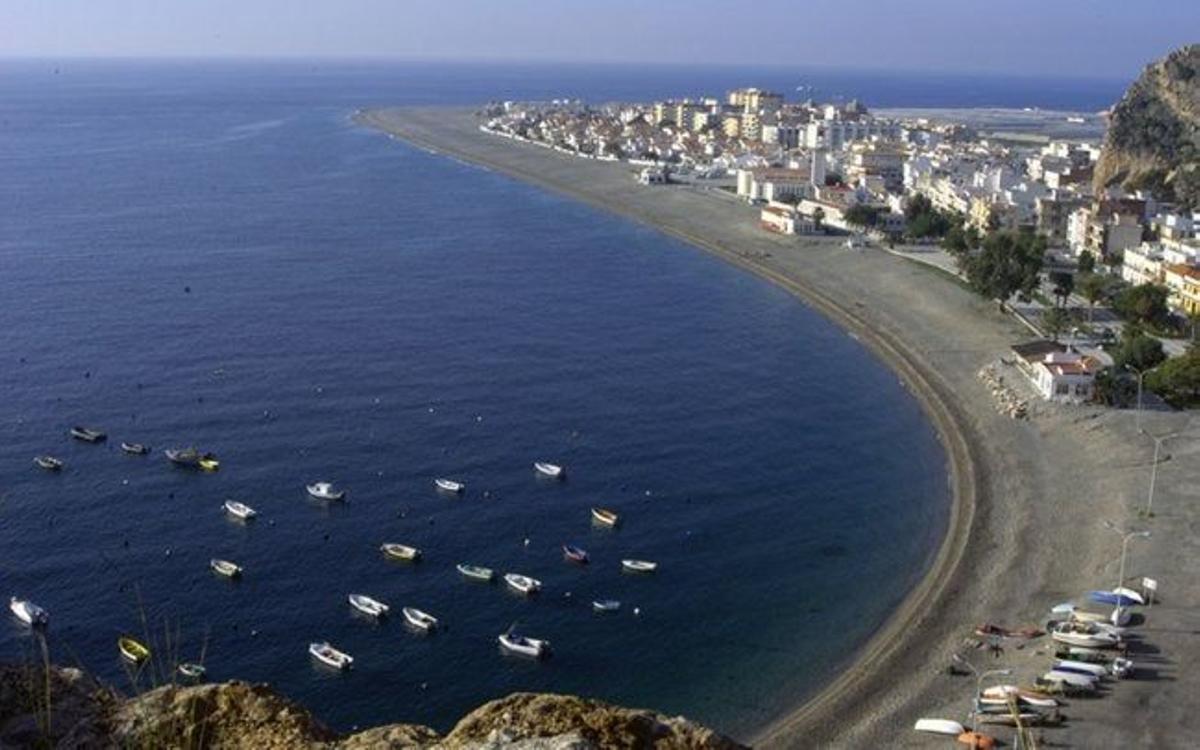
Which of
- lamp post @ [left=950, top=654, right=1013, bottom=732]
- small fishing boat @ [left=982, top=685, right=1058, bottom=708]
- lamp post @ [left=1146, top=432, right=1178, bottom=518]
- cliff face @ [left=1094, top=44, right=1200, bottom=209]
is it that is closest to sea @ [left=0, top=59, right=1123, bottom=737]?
lamp post @ [left=950, top=654, right=1013, bottom=732]

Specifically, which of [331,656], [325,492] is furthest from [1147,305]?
[331,656]

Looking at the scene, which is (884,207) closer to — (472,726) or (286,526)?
(286,526)

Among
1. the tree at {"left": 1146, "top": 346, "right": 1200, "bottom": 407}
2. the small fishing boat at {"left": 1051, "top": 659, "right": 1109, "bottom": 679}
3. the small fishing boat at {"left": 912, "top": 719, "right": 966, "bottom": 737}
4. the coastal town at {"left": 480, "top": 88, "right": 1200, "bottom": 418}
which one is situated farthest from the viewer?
the coastal town at {"left": 480, "top": 88, "right": 1200, "bottom": 418}

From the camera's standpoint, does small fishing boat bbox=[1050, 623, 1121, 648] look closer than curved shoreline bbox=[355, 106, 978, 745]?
No

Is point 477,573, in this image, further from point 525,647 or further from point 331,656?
point 331,656

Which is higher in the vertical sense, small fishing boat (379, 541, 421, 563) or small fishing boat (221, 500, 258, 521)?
small fishing boat (221, 500, 258, 521)

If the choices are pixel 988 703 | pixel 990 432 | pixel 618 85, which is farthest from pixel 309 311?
pixel 618 85

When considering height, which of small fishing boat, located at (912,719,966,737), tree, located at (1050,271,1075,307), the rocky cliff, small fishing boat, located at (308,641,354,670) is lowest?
small fishing boat, located at (308,641,354,670)

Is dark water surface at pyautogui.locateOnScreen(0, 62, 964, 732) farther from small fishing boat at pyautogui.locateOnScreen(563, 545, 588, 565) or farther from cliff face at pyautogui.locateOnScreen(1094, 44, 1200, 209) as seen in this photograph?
cliff face at pyautogui.locateOnScreen(1094, 44, 1200, 209)
